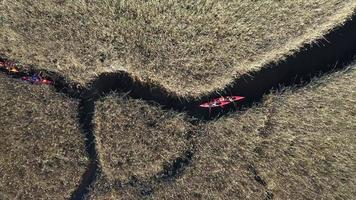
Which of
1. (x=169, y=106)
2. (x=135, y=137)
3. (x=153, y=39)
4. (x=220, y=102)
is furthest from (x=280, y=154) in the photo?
(x=153, y=39)

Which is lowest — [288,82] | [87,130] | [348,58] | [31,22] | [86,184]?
[86,184]

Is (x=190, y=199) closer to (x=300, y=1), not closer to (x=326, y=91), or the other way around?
(x=326, y=91)

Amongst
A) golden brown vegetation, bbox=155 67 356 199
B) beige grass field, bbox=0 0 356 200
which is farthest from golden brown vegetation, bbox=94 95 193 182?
golden brown vegetation, bbox=155 67 356 199

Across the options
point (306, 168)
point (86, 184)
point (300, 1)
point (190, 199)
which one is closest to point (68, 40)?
point (86, 184)

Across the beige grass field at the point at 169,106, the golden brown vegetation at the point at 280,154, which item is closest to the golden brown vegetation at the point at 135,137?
the beige grass field at the point at 169,106

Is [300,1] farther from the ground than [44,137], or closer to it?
farther from the ground

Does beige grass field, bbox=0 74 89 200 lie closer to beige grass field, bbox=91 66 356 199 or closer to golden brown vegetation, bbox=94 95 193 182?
golden brown vegetation, bbox=94 95 193 182

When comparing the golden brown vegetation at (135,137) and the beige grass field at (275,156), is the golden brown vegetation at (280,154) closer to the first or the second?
the beige grass field at (275,156)
